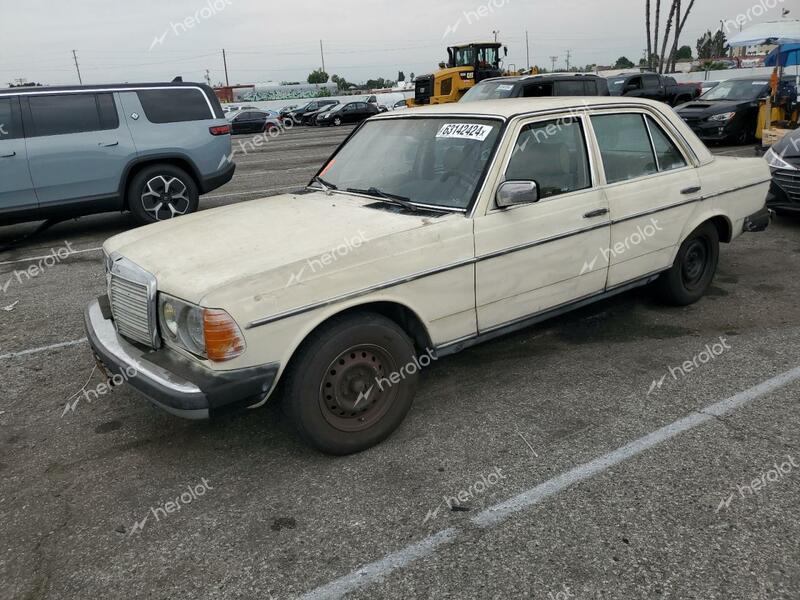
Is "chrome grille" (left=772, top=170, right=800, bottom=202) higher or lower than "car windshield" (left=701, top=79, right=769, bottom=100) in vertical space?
lower

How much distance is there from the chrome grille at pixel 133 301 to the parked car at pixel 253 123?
32411 millimetres

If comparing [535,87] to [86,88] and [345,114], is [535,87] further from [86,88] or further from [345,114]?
[345,114]

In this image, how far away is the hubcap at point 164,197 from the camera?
28.5ft

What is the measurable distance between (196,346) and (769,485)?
266 centimetres

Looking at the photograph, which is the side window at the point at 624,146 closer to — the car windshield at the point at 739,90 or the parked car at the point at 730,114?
the parked car at the point at 730,114

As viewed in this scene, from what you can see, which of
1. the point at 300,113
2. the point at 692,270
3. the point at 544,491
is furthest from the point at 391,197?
the point at 300,113

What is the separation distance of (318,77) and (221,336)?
119 m

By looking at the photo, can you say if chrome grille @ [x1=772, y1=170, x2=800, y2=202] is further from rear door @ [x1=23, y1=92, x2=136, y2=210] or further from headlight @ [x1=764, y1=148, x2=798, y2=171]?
rear door @ [x1=23, y1=92, x2=136, y2=210]

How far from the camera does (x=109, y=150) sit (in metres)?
8.27

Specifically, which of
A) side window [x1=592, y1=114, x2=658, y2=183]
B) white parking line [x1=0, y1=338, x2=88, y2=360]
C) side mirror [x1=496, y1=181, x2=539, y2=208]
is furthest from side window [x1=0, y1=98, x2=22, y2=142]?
side window [x1=592, y1=114, x2=658, y2=183]

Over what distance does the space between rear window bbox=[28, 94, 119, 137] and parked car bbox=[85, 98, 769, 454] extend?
5.11 m

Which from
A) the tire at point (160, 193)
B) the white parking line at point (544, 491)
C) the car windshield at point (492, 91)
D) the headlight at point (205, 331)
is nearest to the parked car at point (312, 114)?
the car windshield at point (492, 91)

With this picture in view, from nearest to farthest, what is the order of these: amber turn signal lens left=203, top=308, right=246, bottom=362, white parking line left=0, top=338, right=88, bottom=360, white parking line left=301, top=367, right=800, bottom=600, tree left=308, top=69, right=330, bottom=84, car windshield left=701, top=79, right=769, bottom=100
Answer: white parking line left=301, top=367, right=800, bottom=600 < amber turn signal lens left=203, top=308, right=246, bottom=362 < white parking line left=0, top=338, right=88, bottom=360 < car windshield left=701, top=79, right=769, bottom=100 < tree left=308, top=69, right=330, bottom=84

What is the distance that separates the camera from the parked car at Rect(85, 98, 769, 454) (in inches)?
114
